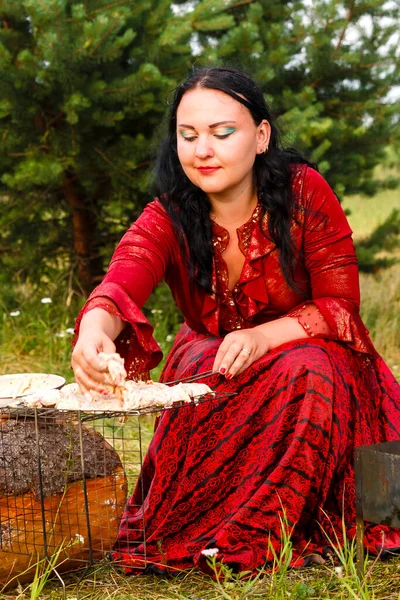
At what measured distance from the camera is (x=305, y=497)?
2592mm

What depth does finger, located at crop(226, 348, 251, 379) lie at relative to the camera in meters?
2.65

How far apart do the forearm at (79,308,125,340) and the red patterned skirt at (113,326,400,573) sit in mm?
343

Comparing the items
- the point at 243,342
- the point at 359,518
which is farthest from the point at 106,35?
the point at 359,518

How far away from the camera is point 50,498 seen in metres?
2.61

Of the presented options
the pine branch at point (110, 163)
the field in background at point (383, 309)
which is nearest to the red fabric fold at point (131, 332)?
the pine branch at point (110, 163)

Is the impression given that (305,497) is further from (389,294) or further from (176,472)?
(389,294)

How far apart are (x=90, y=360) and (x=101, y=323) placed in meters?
0.20

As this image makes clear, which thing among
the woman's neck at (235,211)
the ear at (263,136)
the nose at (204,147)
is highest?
the ear at (263,136)

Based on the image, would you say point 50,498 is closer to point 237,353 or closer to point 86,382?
point 86,382

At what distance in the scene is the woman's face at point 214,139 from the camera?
2781 mm

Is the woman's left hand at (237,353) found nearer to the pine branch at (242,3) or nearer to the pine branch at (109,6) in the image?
the pine branch at (109,6)

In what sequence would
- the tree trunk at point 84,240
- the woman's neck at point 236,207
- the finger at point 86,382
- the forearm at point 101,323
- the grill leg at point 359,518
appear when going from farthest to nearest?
the tree trunk at point 84,240
the woman's neck at point 236,207
the forearm at point 101,323
the finger at point 86,382
the grill leg at point 359,518

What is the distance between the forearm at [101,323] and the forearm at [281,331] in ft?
1.52

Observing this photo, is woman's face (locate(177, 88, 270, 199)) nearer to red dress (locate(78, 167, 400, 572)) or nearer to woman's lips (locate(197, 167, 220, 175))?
woman's lips (locate(197, 167, 220, 175))
